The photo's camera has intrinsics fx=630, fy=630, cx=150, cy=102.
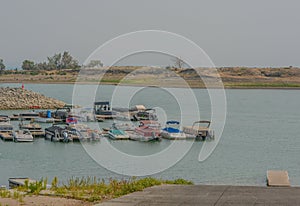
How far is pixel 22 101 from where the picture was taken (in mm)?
80812

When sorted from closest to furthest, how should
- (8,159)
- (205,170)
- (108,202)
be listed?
(108,202), (205,170), (8,159)

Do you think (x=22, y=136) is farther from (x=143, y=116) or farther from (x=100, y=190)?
(x=100, y=190)

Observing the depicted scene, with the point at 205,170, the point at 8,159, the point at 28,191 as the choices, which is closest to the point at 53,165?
the point at 8,159

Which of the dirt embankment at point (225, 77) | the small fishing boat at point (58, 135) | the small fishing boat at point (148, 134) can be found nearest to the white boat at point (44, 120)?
the small fishing boat at point (58, 135)

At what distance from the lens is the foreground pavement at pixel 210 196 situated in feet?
32.3

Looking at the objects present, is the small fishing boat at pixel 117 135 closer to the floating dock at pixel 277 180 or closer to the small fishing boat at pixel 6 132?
the small fishing boat at pixel 6 132

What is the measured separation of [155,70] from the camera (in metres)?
92.9

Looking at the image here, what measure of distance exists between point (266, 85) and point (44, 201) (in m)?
142

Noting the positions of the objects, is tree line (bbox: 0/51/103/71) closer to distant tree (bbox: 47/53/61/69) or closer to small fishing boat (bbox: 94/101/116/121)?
distant tree (bbox: 47/53/61/69)

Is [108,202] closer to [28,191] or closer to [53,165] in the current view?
[28,191]

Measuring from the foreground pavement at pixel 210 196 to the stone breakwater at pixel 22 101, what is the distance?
67962mm

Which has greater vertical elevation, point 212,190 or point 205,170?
point 212,190

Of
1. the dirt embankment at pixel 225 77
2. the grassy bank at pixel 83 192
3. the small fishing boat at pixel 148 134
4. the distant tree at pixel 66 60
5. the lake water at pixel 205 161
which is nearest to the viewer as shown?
the grassy bank at pixel 83 192

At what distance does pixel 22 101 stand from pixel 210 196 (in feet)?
238
